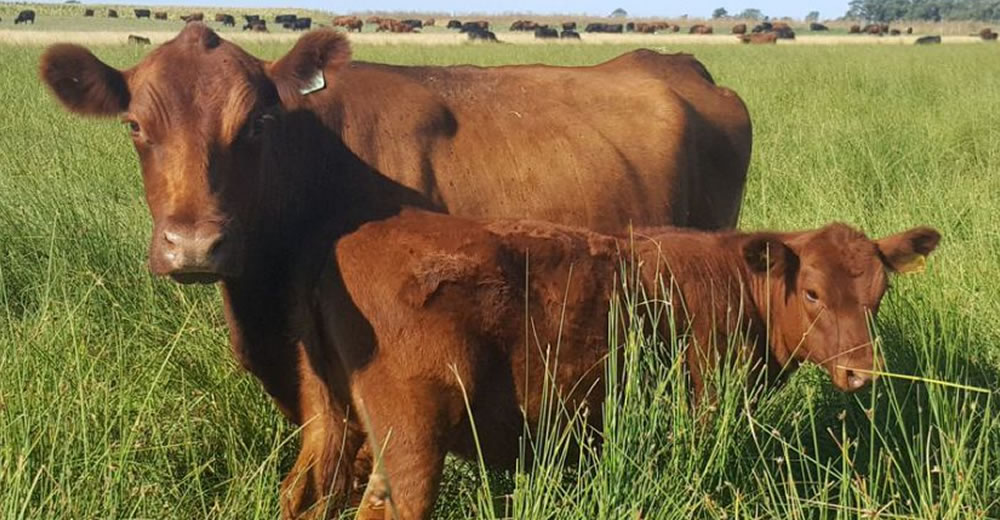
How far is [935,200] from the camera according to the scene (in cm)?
699

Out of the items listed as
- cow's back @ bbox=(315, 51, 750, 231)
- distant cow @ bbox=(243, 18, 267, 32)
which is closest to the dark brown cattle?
cow's back @ bbox=(315, 51, 750, 231)

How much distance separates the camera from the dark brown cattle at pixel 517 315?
3043 millimetres

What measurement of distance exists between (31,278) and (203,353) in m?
1.61

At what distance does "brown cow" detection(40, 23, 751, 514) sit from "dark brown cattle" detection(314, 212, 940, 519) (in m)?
0.32

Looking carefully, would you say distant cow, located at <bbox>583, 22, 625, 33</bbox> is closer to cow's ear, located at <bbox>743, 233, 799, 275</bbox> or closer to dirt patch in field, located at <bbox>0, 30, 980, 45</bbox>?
dirt patch in field, located at <bbox>0, 30, 980, 45</bbox>

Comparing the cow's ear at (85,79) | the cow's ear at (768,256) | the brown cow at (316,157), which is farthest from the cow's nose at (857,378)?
the cow's ear at (85,79)

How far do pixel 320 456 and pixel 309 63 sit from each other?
1448 millimetres

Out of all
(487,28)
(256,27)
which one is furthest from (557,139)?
(487,28)

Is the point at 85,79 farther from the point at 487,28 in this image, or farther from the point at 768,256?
the point at 487,28

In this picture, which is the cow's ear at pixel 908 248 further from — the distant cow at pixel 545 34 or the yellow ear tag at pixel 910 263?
the distant cow at pixel 545 34

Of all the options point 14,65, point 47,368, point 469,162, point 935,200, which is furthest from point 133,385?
point 14,65

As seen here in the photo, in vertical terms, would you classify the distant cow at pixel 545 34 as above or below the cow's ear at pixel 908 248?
below

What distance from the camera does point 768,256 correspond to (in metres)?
3.69

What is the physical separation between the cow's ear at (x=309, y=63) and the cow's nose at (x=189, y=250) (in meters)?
0.87
